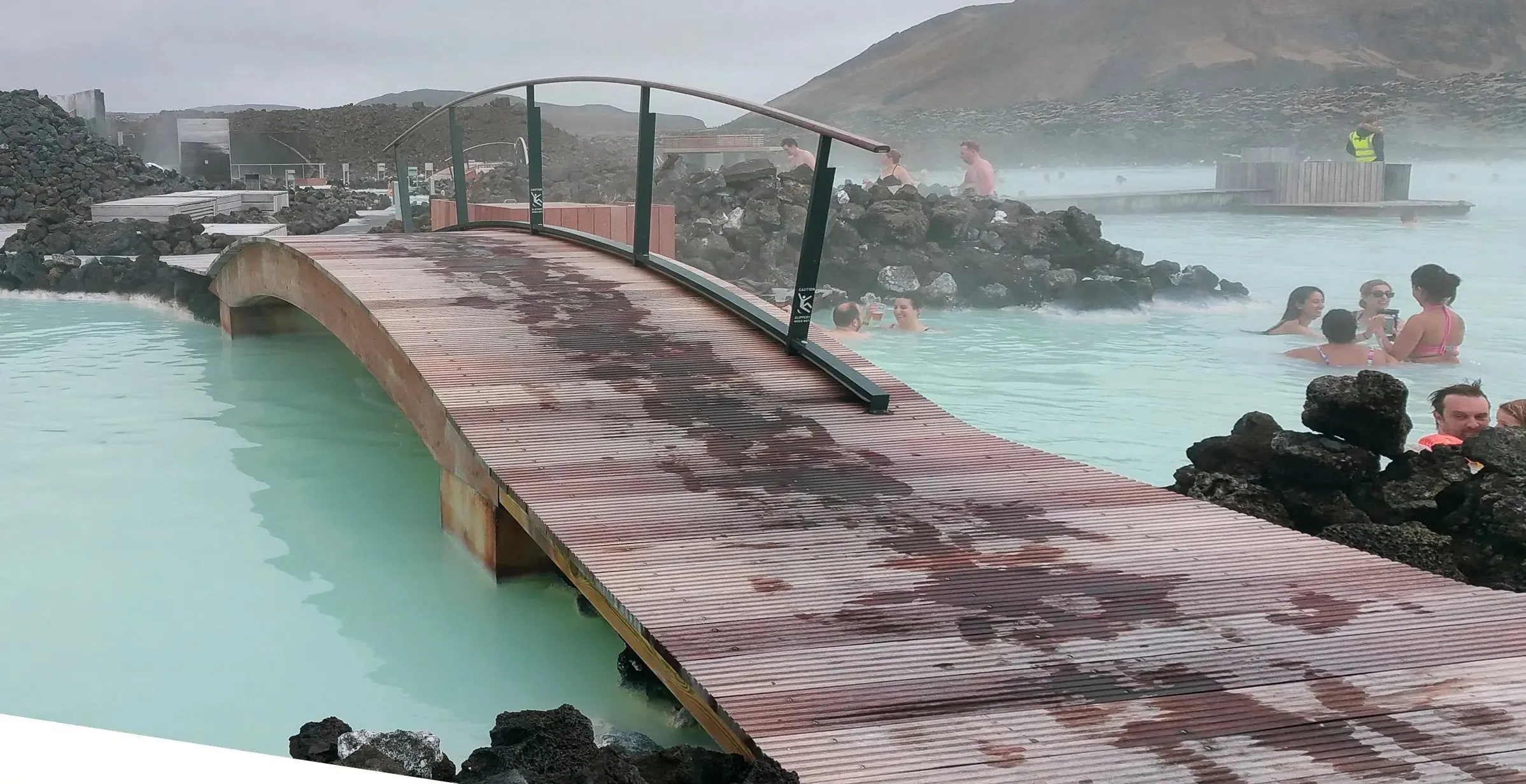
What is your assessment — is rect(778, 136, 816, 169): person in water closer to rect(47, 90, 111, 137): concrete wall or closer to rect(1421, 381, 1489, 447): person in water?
rect(1421, 381, 1489, 447): person in water

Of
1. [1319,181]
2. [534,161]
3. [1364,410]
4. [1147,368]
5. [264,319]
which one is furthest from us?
[1319,181]

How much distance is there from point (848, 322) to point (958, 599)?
7220 mm

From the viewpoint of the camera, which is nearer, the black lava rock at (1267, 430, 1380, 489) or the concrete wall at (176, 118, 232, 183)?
the black lava rock at (1267, 430, 1380, 489)

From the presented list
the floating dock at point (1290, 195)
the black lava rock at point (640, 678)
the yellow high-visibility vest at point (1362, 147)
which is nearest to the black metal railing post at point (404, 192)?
the black lava rock at point (640, 678)

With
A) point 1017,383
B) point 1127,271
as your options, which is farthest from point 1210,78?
point 1017,383

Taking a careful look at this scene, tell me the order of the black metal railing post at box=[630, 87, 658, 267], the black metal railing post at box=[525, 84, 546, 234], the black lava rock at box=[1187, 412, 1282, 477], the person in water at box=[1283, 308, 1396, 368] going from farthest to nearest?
1. the person in water at box=[1283, 308, 1396, 368]
2. the black metal railing post at box=[525, 84, 546, 234]
3. the black metal railing post at box=[630, 87, 658, 267]
4. the black lava rock at box=[1187, 412, 1282, 477]

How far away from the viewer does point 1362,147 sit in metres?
19.1

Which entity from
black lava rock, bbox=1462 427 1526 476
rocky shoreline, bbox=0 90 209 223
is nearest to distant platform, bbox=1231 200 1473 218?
rocky shoreline, bbox=0 90 209 223

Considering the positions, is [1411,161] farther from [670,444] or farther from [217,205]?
[670,444]

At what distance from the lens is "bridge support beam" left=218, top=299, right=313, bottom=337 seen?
7582 mm

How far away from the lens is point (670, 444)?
3.04 m

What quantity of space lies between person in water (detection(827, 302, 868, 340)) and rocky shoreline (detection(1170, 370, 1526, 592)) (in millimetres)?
5330

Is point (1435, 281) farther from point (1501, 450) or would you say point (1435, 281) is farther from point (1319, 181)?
point (1319, 181)

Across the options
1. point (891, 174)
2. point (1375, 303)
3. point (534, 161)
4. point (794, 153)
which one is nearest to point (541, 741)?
point (534, 161)
